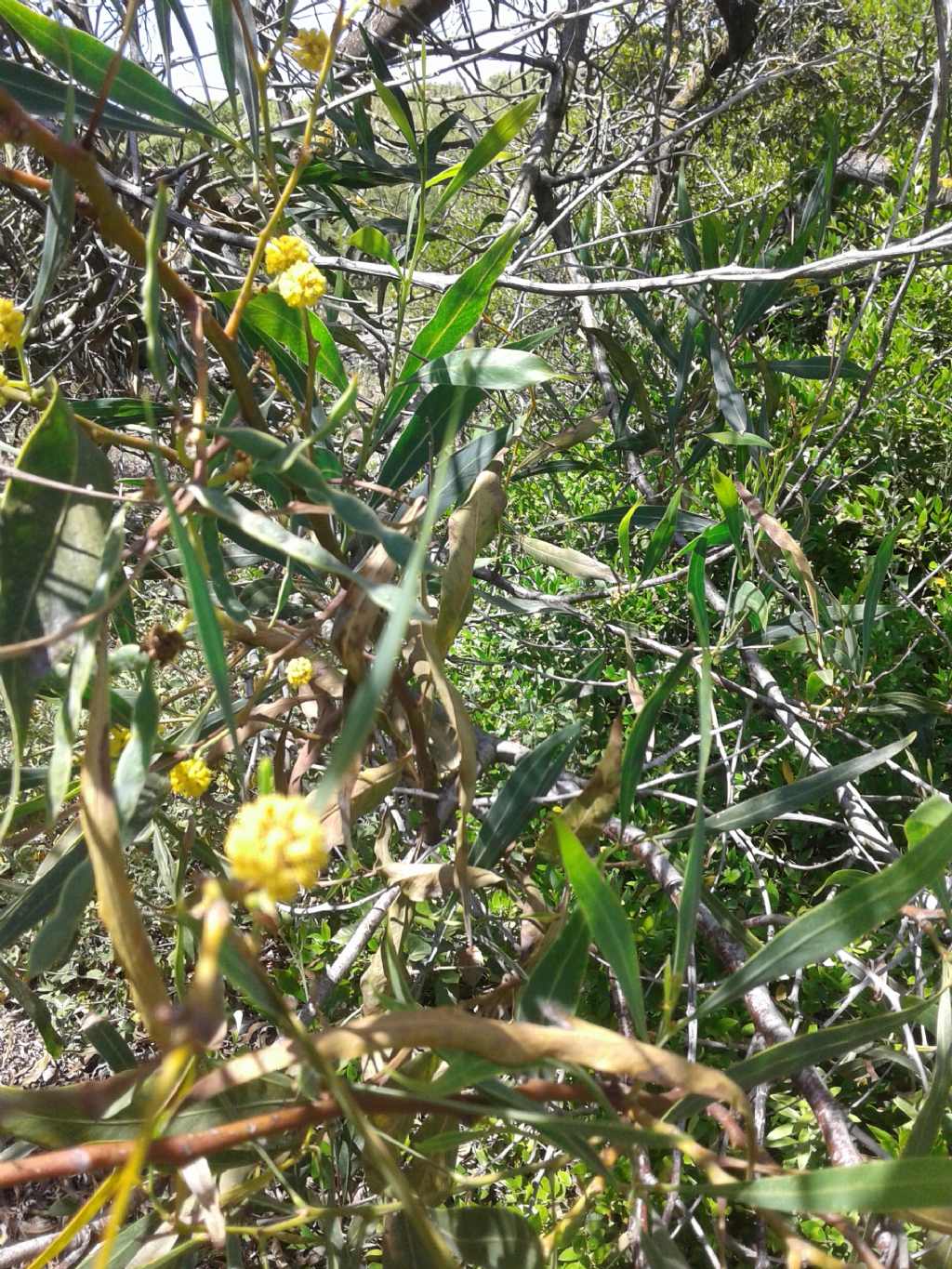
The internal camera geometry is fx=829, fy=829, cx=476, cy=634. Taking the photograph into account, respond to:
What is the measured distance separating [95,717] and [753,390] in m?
2.30

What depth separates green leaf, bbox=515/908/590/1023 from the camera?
48 cm

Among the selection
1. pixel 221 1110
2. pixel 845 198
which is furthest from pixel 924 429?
pixel 221 1110

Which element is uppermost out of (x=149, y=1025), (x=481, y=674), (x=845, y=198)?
(x=845, y=198)

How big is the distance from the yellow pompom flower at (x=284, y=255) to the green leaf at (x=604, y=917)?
39 cm

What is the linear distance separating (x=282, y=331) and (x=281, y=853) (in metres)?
0.50

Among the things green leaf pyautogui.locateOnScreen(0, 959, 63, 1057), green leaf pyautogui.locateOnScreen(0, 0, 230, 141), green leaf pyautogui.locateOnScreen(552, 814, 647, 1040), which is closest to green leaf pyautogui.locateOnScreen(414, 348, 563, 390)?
green leaf pyautogui.locateOnScreen(0, 0, 230, 141)

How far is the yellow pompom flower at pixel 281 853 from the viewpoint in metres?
0.27

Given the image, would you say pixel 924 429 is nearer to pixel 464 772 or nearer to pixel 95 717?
pixel 464 772

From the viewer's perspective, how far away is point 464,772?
21.6 inches

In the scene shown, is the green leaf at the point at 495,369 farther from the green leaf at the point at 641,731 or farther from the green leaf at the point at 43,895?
the green leaf at the point at 43,895

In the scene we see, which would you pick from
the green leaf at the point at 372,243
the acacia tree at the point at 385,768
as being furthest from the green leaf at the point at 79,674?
the green leaf at the point at 372,243

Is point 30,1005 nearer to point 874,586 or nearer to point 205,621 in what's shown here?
point 205,621

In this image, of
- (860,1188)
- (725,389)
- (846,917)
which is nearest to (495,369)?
(846,917)

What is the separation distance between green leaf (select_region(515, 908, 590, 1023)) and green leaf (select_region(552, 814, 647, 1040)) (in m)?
0.02
